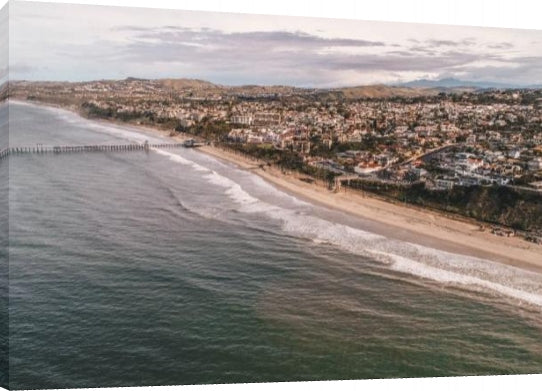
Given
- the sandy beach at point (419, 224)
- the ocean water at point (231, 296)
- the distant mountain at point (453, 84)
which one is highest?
the distant mountain at point (453, 84)

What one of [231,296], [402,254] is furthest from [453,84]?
[231,296]

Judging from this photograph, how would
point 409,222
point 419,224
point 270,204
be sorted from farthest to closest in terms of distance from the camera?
point 270,204 → point 409,222 → point 419,224

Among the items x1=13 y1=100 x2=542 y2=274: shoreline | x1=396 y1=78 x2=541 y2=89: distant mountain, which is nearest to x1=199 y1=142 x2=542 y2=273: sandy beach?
x1=13 y1=100 x2=542 y2=274: shoreline

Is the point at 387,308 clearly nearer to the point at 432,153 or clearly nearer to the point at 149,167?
the point at 432,153

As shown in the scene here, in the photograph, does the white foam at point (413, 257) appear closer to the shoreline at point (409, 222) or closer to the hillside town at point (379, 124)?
the shoreline at point (409, 222)

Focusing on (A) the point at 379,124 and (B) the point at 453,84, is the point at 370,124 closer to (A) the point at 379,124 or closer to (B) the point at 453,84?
(A) the point at 379,124

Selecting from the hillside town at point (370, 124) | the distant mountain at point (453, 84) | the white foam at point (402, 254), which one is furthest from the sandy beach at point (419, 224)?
the distant mountain at point (453, 84)

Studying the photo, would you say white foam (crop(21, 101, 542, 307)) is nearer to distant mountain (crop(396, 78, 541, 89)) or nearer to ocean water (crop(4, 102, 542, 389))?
ocean water (crop(4, 102, 542, 389))
